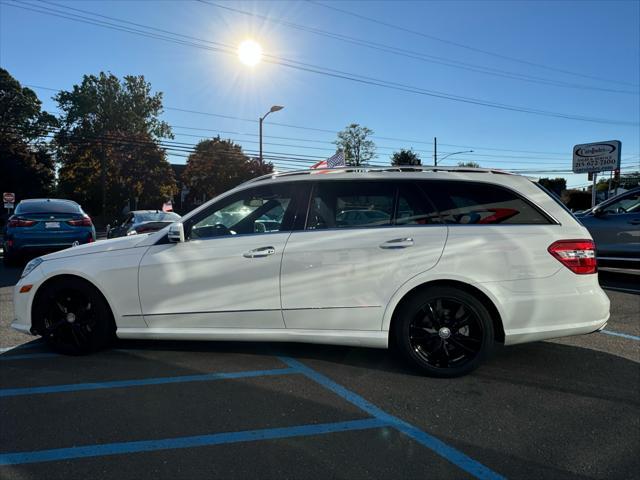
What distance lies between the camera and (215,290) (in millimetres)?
3848

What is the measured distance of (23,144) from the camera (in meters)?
44.5

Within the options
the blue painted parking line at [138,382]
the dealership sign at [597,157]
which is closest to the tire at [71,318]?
the blue painted parking line at [138,382]

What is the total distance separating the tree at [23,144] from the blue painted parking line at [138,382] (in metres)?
43.3

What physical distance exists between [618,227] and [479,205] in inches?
260

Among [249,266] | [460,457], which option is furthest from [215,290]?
[460,457]

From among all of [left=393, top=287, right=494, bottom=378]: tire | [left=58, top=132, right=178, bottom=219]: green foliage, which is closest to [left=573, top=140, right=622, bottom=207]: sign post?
[left=393, top=287, right=494, bottom=378]: tire

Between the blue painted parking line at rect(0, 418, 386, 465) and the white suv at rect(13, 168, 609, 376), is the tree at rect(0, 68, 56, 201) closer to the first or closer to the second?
the white suv at rect(13, 168, 609, 376)

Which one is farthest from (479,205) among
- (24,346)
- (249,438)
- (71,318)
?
(24,346)

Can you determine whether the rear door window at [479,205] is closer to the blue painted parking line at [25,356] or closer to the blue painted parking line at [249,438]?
the blue painted parking line at [249,438]

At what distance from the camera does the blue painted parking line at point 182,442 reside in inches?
101

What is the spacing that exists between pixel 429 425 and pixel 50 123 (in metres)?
61.4

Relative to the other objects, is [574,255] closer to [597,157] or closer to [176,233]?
[176,233]

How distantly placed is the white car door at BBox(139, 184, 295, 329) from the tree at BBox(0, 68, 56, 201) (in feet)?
142

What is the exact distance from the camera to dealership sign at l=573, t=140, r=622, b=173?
17359 millimetres
